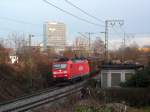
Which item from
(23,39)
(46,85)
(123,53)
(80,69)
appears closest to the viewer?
(46,85)

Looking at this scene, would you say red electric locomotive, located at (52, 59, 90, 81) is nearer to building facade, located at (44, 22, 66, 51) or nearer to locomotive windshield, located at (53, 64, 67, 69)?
locomotive windshield, located at (53, 64, 67, 69)

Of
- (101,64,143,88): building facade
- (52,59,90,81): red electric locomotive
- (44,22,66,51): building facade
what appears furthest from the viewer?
(44,22,66,51): building facade

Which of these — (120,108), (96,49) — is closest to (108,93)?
(120,108)

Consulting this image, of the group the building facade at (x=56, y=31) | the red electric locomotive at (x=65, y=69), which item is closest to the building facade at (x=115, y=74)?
the red electric locomotive at (x=65, y=69)

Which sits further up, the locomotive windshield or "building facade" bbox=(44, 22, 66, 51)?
"building facade" bbox=(44, 22, 66, 51)

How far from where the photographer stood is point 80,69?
50688 millimetres

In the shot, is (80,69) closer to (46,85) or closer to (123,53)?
(46,85)

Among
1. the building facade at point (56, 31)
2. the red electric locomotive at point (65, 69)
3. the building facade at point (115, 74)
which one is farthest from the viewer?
the building facade at point (56, 31)

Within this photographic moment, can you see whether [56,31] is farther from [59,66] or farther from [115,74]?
[115,74]

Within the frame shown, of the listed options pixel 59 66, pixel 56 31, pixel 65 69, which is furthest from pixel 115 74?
pixel 56 31

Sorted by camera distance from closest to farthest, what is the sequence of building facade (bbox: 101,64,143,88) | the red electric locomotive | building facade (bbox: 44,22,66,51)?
building facade (bbox: 101,64,143,88), the red electric locomotive, building facade (bbox: 44,22,66,51)

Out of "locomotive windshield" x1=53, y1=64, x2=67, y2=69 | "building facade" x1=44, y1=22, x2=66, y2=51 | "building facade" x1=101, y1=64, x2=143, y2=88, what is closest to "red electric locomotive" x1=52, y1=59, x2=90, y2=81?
"locomotive windshield" x1=53, y1=64, x2=67, y2=69

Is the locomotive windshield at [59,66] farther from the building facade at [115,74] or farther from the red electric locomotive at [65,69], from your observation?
the building facade at [115,74]

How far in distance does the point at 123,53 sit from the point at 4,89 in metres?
60.4
